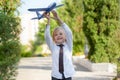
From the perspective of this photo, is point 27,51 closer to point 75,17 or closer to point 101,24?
point 75,17

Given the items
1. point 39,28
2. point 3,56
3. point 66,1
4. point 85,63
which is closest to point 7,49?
point 3,56

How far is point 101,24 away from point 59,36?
911 centimetres

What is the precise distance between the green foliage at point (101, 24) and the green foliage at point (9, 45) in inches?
276

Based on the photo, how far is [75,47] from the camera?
25.2 m

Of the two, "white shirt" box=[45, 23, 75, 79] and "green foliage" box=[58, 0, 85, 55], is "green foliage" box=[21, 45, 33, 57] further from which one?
"white shirt" box=[45, 23, 75, 79]

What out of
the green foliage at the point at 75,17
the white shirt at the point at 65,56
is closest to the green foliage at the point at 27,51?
the green foliage at the point at 75,17

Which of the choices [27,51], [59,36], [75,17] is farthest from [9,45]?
[27,51]

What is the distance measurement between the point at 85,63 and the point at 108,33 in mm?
2035

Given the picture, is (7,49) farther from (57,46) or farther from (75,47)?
(75,47)

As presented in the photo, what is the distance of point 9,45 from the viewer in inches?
288

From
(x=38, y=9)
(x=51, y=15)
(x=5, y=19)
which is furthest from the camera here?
(x=5, y=19)

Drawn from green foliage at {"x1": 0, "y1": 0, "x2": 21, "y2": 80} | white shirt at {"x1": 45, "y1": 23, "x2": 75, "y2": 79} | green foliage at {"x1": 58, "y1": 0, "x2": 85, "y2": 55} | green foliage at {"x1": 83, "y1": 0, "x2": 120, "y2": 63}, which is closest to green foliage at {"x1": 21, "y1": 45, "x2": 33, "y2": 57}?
green foliage at {"x1": 58, "y1": 0, "x2": 85, "y2": 55}

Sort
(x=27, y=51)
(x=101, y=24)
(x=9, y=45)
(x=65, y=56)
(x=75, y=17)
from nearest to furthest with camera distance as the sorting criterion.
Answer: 1. (x=65, y=56)
2. (x=9, y=45)
3. (x=101, y=24)
4. (x=75, y=17)
5. (x=27, y=51)

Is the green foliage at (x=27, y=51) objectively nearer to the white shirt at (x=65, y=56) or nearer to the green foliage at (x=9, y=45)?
the green foliage at (x=9, y=45)
